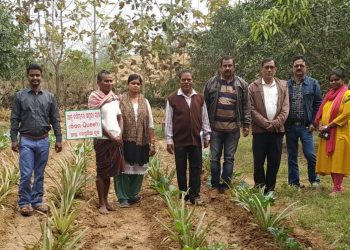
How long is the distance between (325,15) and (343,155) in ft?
10.8

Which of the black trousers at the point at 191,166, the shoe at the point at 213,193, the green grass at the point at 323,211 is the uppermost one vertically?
the black trousers at the point at 191,166

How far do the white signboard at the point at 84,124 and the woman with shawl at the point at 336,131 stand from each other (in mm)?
3043

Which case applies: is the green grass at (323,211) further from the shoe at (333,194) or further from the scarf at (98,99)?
the scarf at (98,99)

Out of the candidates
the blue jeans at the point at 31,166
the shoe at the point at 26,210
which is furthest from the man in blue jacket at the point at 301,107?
the shoe at the point at 26,210

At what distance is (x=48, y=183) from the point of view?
7387 mm

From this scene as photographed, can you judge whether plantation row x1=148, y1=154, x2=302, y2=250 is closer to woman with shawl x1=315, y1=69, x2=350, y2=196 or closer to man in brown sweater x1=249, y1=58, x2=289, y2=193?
man in brown sweater x1=249, y1=58, x2=289, y2=193

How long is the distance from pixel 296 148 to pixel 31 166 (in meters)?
3.65

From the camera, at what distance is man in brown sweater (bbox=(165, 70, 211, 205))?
5789 mm

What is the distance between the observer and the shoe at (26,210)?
18.0 feet

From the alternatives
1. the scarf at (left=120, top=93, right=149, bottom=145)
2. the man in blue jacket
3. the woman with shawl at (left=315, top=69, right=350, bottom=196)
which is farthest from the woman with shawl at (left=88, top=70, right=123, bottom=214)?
the woman with shawl at (left=315, top=69, right=350, bottom=196)

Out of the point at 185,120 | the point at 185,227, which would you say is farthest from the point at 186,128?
the point at 185,227

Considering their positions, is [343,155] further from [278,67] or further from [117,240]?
[278,67]

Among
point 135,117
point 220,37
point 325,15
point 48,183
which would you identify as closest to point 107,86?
point 135,117

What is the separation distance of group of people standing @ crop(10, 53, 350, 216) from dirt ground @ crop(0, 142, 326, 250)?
0.22m
